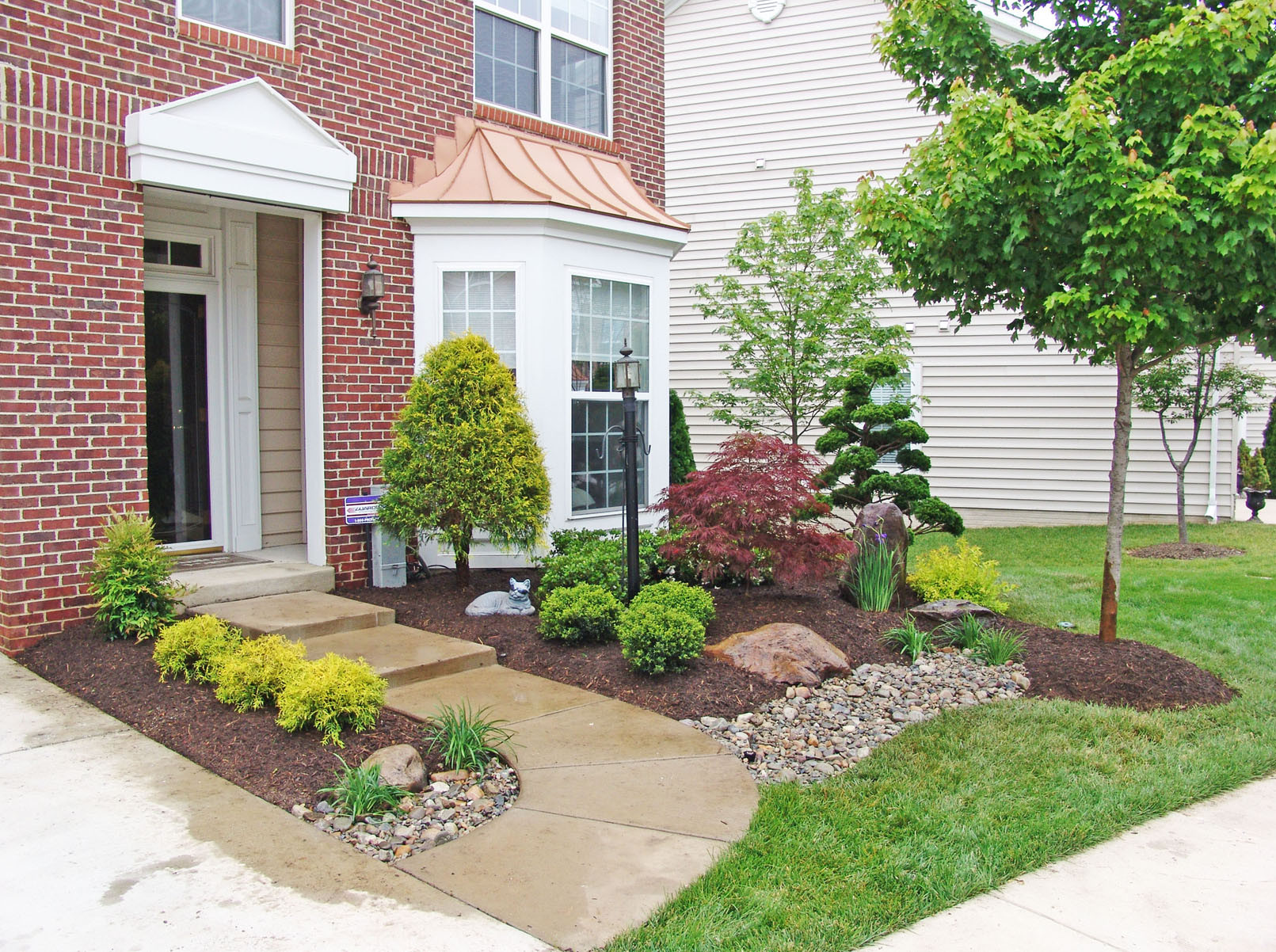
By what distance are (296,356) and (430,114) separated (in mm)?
2331

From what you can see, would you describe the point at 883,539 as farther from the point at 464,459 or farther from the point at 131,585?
the point at 131,585

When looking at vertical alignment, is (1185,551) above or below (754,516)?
below

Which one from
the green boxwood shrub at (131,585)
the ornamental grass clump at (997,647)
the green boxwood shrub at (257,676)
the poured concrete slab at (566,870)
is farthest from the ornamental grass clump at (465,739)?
the ornamental grass clump at (997,647)

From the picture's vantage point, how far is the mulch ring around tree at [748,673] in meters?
5.57

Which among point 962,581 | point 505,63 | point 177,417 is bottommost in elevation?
point 962,581

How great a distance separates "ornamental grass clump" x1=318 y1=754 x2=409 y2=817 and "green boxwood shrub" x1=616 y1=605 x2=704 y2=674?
185 centimetres

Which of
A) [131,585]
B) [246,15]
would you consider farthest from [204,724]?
[246,15]

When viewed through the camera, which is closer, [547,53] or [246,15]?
[246,15]

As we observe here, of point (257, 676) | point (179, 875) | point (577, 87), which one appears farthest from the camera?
point (577, 87)

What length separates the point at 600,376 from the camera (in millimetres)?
8539

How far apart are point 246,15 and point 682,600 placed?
525 centimetres

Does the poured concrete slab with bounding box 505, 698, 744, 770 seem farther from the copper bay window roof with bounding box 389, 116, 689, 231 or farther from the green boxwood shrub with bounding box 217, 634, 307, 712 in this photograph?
the copper bay window roof with bounding box 389, 116, 689, 231

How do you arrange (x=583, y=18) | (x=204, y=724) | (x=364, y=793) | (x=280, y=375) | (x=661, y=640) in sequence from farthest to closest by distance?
(x=583, y=18), (x=280, y=375), (x=661, y=640), (x=204, y=724), (x=364, y=793)

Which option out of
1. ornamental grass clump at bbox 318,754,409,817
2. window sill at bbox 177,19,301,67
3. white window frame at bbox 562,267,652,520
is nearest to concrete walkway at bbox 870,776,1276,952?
ornamental grass clump at bbox 318,754,409,817
